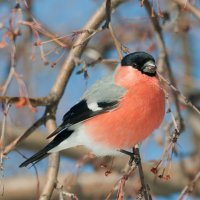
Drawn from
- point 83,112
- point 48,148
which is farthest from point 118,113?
point 48,148

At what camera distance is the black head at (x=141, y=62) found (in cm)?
288

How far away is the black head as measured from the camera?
2877mm

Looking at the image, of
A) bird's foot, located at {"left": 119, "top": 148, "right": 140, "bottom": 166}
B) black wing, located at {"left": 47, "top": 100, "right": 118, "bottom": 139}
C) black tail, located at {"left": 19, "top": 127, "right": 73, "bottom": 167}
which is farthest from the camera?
black wing, located at {"left": 47, "top": 100, "right": 118, "bottom": 139}

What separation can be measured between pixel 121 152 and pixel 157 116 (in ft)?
0.98

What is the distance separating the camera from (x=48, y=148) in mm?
2832

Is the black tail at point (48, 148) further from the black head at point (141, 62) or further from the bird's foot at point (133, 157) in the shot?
the black head at point (141, 62)

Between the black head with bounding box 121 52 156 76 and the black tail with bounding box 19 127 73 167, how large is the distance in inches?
17.8

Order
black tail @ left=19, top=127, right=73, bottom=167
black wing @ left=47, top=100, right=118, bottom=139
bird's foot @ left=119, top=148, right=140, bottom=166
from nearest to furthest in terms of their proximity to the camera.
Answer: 1. bird's foot @ left=119, top=148, right=140, bottom=166
2. black tail @ left=19, top=127, right=73, bottom=167
3. black wing @ left=47, top=100, right=118, bottom=139

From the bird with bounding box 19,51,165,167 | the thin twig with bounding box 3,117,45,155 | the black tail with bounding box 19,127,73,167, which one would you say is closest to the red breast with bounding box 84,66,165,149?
the bird with bounding box 19,51,165,167

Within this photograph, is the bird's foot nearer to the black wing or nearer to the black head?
the black wing

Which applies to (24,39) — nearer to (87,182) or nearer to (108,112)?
(87,182)

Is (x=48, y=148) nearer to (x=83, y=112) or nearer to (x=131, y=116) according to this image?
(x=83, y=112)

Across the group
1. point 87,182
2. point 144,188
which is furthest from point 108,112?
point 87,182

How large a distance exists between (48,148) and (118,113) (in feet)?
1.23
